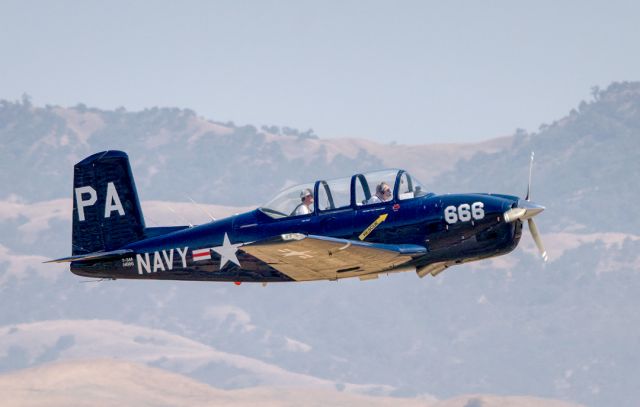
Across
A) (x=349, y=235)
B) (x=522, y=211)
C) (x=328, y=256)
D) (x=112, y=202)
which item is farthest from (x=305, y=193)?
(x=112, y=202)

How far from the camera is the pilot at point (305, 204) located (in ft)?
93.8

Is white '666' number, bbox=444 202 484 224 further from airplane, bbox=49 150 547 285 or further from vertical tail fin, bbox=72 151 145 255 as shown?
vertical tail fin, bbox=72 151 145 255

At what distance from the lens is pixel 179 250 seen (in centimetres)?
3038

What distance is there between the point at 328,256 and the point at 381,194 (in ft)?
6.88

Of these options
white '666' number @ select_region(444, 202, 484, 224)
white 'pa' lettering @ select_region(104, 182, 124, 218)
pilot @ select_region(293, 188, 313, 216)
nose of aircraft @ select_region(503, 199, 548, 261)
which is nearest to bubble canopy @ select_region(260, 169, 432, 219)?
pilot @ select_region(293, 188, 313, 216)

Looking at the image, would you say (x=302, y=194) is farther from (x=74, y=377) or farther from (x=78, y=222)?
(x=74, y=377)

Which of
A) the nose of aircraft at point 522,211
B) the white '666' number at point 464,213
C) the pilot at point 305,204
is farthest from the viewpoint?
the pilot at point 305,204

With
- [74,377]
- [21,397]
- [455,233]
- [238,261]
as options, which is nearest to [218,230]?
[238,261]

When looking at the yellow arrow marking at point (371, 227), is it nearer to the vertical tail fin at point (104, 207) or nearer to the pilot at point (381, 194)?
the pilot at point (381, 194)

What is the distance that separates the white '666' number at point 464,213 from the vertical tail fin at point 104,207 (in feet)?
25.8

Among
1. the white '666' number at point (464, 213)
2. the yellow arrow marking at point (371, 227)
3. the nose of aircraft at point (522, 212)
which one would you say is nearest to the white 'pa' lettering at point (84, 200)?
the yellow arrow marking at point (371, 227)

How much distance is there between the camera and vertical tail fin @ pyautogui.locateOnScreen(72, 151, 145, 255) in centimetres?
3162

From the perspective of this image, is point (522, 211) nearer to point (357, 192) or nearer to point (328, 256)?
point (357, 192)

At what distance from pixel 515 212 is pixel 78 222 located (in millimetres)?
10581
